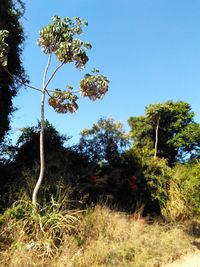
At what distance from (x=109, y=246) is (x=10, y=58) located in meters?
5.03

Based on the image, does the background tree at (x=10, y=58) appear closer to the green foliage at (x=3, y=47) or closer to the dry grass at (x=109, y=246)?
the green foliage at (x=3, y=47)

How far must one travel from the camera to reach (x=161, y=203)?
855 cm

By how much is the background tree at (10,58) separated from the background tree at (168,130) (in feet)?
45.4

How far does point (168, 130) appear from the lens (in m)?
21.9

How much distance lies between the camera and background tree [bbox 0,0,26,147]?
747 centimetres

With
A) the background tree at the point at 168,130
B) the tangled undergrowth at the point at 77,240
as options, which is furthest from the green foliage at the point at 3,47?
the background tree at the point at 168,130

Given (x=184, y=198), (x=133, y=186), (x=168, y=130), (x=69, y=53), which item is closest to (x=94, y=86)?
(x=69, y=53)

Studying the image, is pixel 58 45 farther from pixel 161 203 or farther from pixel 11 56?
pixel 161 203

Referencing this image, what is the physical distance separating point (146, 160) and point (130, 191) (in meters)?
1.37

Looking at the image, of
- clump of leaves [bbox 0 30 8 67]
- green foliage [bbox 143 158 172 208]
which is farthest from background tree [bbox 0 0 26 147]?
green foliage [bbox 143 158 172 208]

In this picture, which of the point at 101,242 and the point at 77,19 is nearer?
the point at 101,242

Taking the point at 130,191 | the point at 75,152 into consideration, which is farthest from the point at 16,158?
the point at 130,191

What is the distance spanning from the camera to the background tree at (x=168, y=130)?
21.0 meters

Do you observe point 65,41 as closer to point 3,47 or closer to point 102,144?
point 3,47
